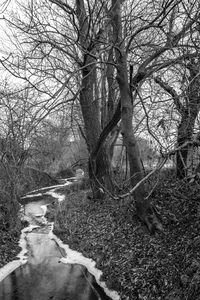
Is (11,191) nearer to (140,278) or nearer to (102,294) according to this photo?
(102,294)

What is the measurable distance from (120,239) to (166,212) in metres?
1.42

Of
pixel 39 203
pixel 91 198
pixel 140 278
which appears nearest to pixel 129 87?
pixel 140 278

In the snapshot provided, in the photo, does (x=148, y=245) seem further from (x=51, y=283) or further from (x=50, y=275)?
(x=50, y=275)

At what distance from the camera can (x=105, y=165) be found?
12602 millimetres

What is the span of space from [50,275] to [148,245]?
2840mm

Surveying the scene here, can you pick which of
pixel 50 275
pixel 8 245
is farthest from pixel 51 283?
pixel 8 245

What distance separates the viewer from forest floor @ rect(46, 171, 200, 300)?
5574 millimetres

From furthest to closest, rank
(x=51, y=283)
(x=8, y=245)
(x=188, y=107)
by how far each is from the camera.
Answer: (x=8, y=245) < (x=51, y=283) < (x=188, y=107)

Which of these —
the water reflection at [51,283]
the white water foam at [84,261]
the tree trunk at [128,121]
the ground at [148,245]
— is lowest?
the water reflection at [51,283]

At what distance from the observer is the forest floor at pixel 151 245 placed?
5574 millimetres

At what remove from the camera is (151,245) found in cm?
702

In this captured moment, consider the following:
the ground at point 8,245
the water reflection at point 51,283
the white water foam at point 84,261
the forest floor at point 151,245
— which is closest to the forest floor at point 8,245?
the ground at point 8,245

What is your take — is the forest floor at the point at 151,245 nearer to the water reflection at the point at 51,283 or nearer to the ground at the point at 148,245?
the ground at the point at 148,245

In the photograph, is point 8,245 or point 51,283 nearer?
point 51,283
